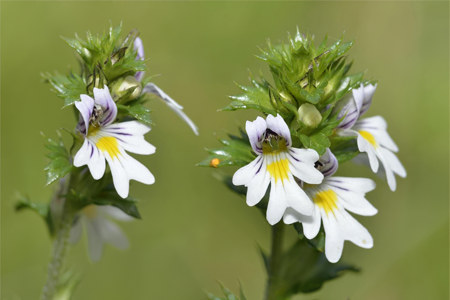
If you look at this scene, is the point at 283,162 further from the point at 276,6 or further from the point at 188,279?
the point at 276,6

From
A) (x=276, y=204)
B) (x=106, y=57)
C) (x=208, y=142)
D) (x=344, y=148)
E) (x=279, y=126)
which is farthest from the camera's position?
(x=208, y=142)

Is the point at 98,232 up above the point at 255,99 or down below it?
below

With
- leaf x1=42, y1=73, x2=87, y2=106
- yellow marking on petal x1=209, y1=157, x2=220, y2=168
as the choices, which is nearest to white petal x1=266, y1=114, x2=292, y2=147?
yellow marking on petal x1=209, y1=157, x2=220, y2=168

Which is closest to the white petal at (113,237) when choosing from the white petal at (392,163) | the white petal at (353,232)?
the white petal at (353,232)

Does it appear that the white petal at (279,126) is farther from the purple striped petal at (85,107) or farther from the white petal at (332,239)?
the purple striped petal at (85,107)

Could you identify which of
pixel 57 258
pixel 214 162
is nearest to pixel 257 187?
pixel 214 162

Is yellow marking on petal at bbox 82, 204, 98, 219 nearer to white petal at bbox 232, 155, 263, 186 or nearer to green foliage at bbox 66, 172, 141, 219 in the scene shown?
green foliage at bbox 66, 172, 141, 219

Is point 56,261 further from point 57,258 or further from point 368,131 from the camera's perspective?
point 368,131
